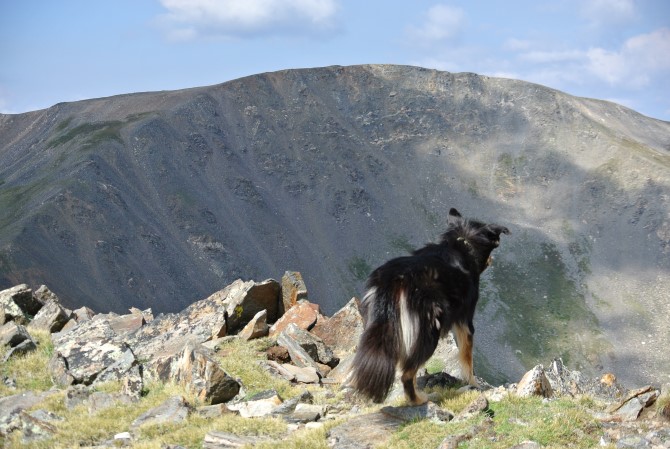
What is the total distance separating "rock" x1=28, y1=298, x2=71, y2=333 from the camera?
67.7 ft

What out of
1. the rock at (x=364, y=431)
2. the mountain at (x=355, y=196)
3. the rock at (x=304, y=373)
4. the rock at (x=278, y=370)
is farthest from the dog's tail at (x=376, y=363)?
the mountain at (x=355, y=196)

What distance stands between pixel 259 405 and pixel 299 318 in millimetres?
6739

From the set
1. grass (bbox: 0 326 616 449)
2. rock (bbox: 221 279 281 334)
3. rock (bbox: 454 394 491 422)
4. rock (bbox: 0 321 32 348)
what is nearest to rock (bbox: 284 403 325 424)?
grass (bbox: 0 326 616 449)

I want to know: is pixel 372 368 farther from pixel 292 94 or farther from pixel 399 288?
pixel 292 94

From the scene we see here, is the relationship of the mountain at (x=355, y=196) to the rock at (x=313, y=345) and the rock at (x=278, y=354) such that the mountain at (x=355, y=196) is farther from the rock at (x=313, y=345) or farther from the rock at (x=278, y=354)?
the rock at (x=278, y=354)

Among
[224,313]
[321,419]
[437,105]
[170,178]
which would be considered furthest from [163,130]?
[321,419]

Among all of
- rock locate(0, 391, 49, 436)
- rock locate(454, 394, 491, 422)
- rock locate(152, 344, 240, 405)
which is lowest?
rock locate(0, 391, 49, 436)

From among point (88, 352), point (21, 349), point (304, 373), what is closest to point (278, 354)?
point (304, 373)

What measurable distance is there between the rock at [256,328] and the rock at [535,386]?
8.18m

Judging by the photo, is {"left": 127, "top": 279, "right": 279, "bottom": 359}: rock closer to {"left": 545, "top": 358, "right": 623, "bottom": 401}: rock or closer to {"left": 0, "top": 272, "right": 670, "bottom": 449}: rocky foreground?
{"left": 0, "top": 272, "right": 670, "bottom": 449}: rocky foreground

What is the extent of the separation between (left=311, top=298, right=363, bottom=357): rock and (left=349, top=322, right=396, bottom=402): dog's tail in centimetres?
778

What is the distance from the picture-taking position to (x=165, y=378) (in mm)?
14867

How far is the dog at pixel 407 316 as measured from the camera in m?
10.6

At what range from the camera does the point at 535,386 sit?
38.7 feet
